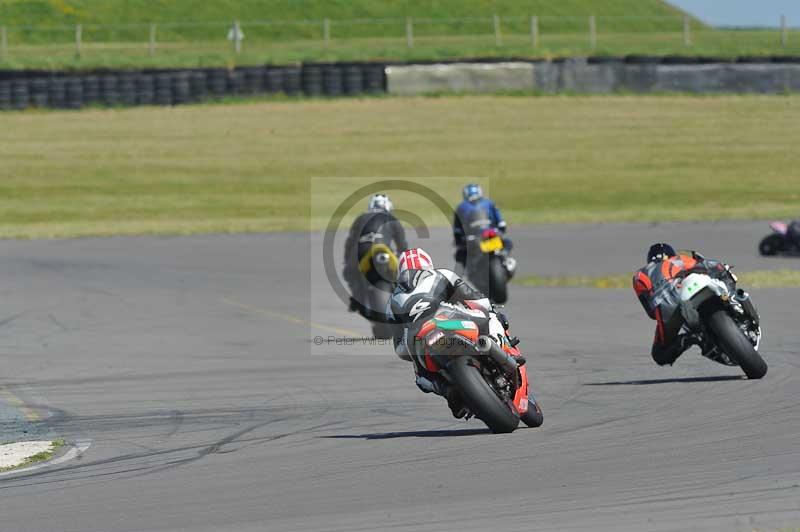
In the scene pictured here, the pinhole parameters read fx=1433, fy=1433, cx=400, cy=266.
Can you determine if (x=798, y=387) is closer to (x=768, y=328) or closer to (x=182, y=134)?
(x=768, y=328)

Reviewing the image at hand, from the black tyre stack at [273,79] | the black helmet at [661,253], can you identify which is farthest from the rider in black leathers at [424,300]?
the black tyre stack at [273,79]

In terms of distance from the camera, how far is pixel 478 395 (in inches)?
350

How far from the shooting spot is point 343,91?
3950 centimetres

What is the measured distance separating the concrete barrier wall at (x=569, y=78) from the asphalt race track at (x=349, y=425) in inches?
792

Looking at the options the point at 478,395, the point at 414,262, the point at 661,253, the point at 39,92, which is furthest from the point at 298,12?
the point at 478,395

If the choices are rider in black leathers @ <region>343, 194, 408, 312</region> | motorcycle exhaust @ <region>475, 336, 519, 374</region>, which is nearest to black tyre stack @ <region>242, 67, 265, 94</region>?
rider in black leathers @ <region>343, 194, 408, 312</region>

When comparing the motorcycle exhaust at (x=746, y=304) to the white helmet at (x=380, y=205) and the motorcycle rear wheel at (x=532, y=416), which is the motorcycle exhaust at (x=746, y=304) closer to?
the motorcycle rear wheel at (x=532, y=416)

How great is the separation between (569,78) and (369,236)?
1019 inches

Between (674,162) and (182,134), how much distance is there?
1299cm

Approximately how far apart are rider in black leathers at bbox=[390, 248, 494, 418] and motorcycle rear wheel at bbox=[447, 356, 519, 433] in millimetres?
352

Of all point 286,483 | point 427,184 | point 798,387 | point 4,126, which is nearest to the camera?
point 286,483

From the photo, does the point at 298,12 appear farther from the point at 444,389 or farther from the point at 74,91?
the point at 444,389

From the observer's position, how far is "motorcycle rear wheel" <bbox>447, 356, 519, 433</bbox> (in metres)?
8.87

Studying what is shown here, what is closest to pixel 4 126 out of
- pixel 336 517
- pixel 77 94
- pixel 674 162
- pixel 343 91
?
pixel 77 94
